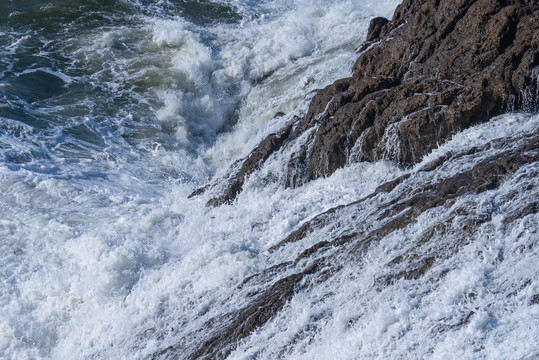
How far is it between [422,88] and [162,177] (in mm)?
6018

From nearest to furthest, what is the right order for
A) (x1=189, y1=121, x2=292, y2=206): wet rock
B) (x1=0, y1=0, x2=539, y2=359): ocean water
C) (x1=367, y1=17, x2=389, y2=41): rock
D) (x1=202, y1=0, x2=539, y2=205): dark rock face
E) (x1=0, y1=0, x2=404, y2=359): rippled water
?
(x1=0, y1=0, x2=539, y2=359): ocean water
(x1=202, y1=0, x2=539, y2=205): dark rock face
(x1=0, y1=0, x2=404, y2=359): rippled water
(x1=189, y1=121, x2=292, y2=206): wet rock
(x1=367, y1=17, x2=389, y2=41): rock

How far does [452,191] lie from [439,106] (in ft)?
5.85

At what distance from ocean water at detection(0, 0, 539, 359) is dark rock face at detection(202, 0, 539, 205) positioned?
0.31 meters

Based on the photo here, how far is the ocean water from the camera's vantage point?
6934mm

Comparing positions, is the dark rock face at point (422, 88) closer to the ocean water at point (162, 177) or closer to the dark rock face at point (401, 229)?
the ocean water at point (162, 177)

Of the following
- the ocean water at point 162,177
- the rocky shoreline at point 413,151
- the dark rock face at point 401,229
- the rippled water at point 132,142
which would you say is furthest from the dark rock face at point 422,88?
the rippled water at point 132,142

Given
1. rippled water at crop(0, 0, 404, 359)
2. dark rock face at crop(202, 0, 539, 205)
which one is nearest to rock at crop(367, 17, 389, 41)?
rippled water at crop(0, 0, 404, 359)

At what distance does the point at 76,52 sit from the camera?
1731 cm

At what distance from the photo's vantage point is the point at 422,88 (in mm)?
8945

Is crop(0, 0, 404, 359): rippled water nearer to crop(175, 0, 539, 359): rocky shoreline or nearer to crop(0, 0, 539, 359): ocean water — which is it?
crop(0, 0, 539, 359): ocean water

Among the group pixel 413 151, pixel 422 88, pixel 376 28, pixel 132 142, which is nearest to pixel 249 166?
pixel 413 151

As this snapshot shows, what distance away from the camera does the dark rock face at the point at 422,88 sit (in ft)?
27.3

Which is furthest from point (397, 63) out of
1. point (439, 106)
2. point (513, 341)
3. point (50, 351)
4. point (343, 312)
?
point (50, 351)

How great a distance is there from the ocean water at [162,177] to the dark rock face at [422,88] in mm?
308
